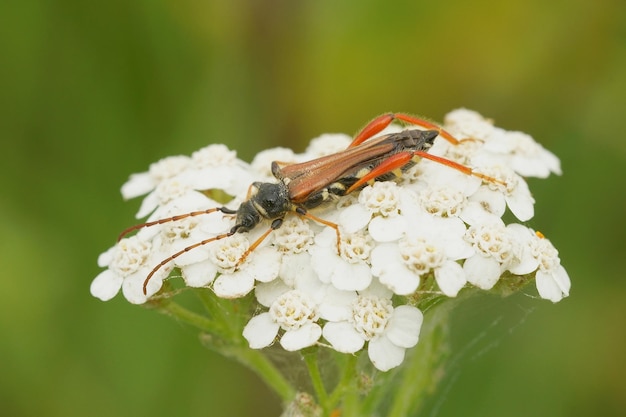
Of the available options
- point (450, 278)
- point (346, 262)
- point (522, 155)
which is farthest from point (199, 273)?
point (522, 155)

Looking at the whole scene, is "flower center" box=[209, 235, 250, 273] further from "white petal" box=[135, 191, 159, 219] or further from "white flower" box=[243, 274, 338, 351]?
"white petal" box=[135, 191, 159, 219]

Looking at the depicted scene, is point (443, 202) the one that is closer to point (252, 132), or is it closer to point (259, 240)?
point (259, 240)

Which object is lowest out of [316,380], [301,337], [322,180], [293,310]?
[316,380]

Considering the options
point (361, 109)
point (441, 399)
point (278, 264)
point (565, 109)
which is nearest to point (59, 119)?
point (361, 109)

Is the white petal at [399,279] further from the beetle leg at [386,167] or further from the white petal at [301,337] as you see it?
the beetle leg at [386,167]

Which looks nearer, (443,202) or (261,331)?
(261,331)

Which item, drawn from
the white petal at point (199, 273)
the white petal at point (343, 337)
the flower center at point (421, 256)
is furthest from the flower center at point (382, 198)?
the white petal at point (199, 273)

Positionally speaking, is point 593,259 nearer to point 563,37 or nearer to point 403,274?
point 563,37
